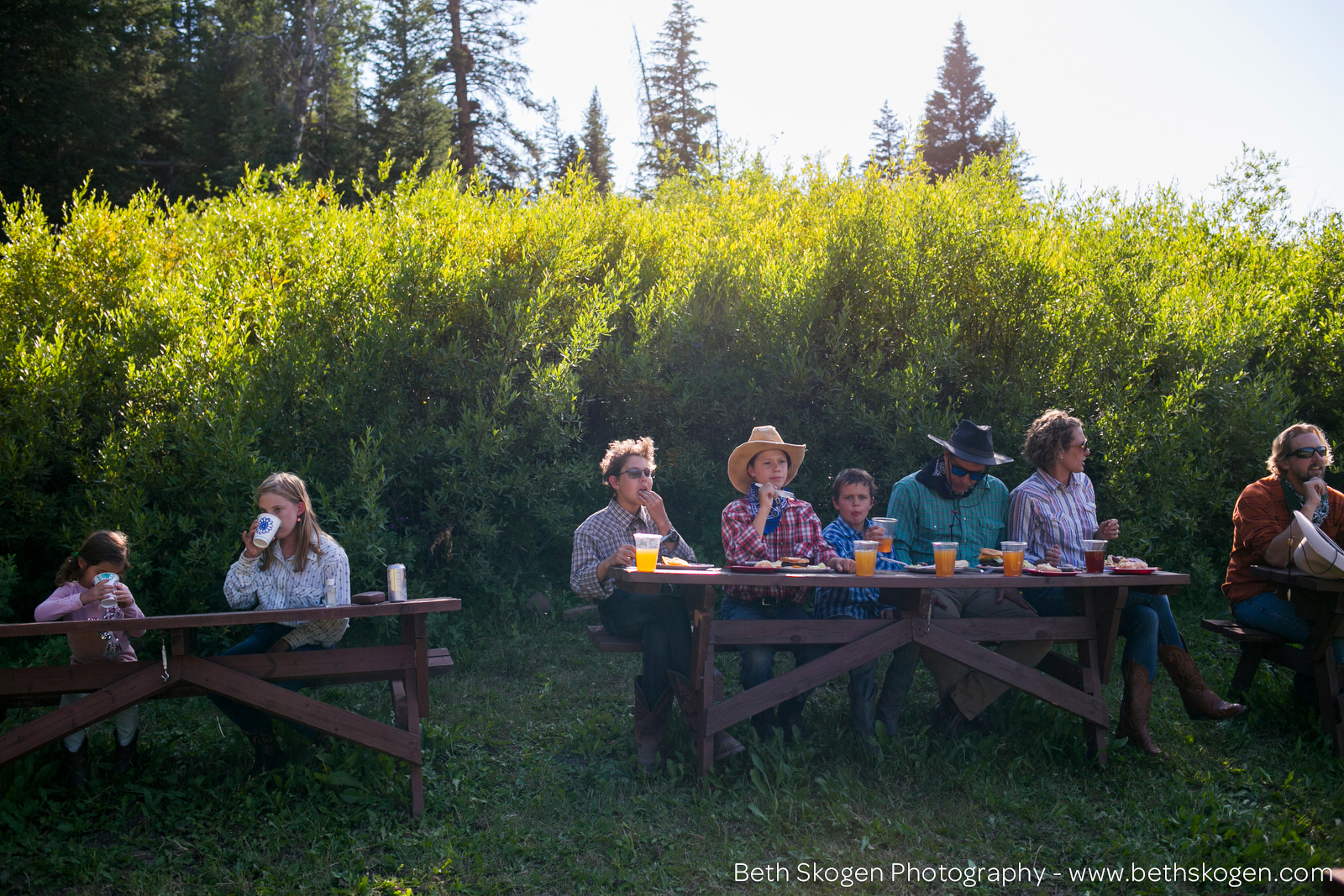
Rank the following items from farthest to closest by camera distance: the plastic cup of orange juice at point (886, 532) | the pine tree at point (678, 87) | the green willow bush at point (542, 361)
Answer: the pine tree at point (678, 87)
the green willow bush at point (542, 361)
the plastic cup of orange juice at point (886, 532)

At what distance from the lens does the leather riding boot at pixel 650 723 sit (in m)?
3.89

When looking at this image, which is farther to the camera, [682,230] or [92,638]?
[682,230]

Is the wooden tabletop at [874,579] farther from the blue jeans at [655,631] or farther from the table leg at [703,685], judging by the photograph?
the blue jeans at [655,631]

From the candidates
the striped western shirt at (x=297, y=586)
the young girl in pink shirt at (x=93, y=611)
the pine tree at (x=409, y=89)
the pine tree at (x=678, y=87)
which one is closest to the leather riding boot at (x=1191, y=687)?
the striped western shirt at (x=297, y=586)

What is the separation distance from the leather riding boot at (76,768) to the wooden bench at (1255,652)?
500 centimetres

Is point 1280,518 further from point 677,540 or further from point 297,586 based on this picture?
point 297,586

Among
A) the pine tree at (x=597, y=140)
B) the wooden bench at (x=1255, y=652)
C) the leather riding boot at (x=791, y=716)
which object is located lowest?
the leather riding boot at (x=791, y=716)

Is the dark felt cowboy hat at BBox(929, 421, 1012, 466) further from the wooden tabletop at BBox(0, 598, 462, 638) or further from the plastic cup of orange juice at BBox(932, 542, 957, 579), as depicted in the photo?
the wooden tabletop at BBox(0, 598, 462, 638)

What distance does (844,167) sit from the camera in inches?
302

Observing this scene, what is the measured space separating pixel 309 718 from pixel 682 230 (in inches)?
198

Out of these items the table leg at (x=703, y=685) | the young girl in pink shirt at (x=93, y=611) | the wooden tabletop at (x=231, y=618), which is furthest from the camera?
the table leg at (x=703, y=685)

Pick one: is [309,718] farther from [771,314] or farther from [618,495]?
[771,314]

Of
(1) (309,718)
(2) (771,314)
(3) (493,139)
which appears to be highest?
(3) (493,139)

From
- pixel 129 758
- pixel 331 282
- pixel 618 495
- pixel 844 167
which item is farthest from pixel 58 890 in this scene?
pixel 844 167
